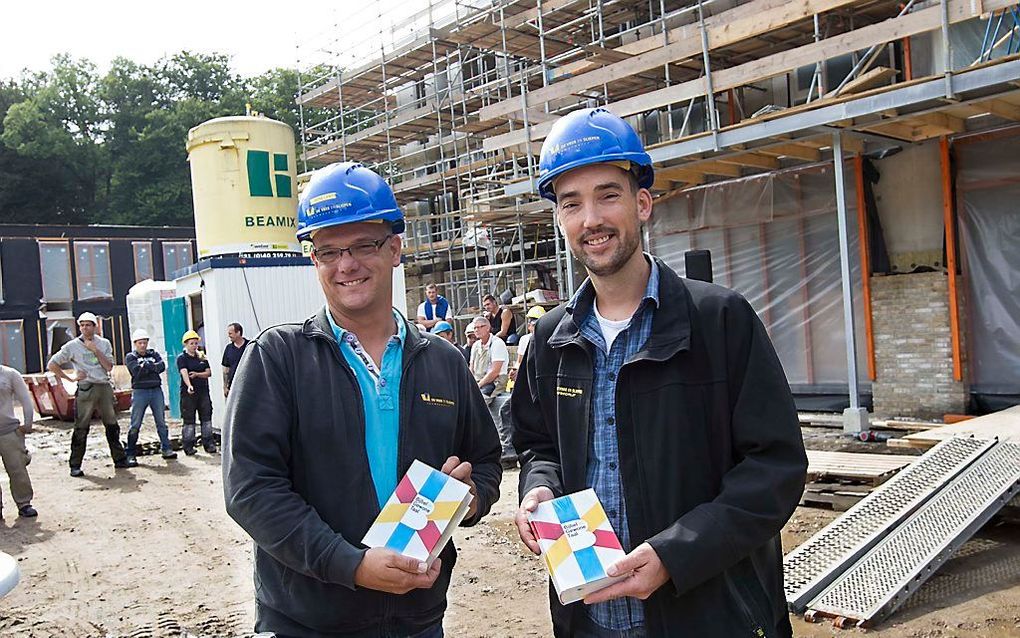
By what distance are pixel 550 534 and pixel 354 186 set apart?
118 centimetres

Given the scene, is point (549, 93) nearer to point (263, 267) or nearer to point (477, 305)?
point (263, 267)

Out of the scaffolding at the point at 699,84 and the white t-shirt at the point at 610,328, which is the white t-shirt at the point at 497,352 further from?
the white t-shirt at the point at 610,328

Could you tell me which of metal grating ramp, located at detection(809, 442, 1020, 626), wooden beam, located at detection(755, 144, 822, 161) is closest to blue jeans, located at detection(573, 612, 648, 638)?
metal grating ramp, located at detection(809, 442, 1020, 626)

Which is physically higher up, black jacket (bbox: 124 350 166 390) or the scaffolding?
the scaffolding

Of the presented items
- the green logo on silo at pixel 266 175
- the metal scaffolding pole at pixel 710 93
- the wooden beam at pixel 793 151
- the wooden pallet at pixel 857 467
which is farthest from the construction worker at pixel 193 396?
the wooden pallet at pixel 857 467

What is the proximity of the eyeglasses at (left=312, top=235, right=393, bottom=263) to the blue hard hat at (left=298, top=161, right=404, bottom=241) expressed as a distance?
0.07 meters

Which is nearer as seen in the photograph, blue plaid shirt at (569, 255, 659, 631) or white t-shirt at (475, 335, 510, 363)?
blue plaid shirt at (569, 255, 659, 631)

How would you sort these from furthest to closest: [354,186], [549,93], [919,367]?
[549,93], [919,367], [354,186]

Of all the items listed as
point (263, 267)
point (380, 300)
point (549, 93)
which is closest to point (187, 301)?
point (263, 267)

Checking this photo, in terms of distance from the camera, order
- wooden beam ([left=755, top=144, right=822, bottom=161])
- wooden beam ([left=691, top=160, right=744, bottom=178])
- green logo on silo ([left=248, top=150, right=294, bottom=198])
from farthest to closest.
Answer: green logo on silo ([left=248, top=150, right=294, bottom=198])
wooden beam ([left=691, top=160, right=744, bottom=178])
wooden beam ([left=755, top=144, right=822, bottom=161])

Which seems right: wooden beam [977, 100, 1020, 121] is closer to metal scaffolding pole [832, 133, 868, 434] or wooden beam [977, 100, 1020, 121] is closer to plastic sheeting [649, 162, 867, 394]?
metal scaffolding pole [832, 133, 868, 434]

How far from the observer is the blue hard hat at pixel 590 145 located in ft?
7.20

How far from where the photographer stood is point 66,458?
511 inches

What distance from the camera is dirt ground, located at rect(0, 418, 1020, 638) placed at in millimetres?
4898
